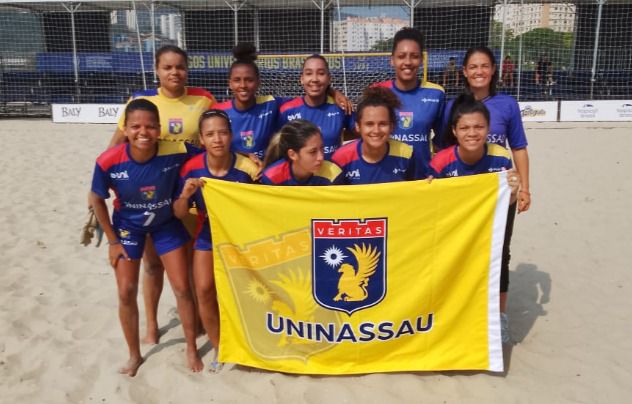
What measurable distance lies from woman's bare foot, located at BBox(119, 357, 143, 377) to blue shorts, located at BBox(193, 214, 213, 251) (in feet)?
2.64

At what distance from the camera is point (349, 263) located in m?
3.01

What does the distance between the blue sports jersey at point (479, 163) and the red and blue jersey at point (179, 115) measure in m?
1.58

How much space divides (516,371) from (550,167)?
20.8 feet

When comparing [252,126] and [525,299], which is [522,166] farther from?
[252,126]

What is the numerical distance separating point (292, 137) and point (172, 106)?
97 centimetres

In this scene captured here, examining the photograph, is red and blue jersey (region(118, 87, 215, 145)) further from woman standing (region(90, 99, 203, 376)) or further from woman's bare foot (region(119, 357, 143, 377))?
woman's bare foot (region(119, 357, 143, 377))

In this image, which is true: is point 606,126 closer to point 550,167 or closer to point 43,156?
point 550,167

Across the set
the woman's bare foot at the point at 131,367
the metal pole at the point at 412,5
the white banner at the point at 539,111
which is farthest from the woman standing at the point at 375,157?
the metal pole at the point at 412,5

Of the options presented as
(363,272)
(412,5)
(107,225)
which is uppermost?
(412,5)

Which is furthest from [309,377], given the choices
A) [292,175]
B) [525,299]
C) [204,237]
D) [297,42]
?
[297,42]

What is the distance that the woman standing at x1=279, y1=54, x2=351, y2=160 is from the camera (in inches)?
140

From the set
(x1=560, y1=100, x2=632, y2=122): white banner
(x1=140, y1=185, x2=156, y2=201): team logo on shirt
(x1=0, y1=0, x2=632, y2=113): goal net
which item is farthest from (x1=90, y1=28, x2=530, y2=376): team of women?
(x1=560, y1=100, x2=632, y2=122): white banner

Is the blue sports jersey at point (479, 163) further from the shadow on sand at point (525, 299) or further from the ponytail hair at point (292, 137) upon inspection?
the shadow on sand at point (525, 299)

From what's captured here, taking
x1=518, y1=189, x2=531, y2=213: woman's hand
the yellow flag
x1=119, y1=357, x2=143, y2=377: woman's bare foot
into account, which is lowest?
x1=119, y1=357, x2=143, y2=377: woman's bare foot
